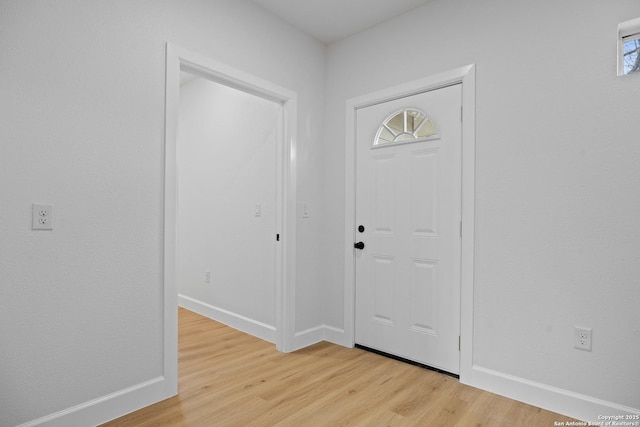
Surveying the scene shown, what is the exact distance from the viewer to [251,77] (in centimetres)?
266

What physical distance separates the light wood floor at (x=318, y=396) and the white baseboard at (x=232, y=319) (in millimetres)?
242

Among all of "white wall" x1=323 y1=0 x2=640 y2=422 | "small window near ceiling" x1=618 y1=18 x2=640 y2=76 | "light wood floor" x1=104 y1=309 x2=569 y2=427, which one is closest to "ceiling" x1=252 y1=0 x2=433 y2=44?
"white wall" x1=323 y1=0 x2=640 y2=422

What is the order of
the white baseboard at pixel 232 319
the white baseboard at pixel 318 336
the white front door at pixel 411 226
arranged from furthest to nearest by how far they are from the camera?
1. the white baseboard at pixel 232 319
2. the white baseboard at pixel 318 336
3. the white front door at pixel 411 226

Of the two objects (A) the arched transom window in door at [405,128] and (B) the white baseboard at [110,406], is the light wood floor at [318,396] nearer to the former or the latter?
(B) the white baseboard at [110,406]

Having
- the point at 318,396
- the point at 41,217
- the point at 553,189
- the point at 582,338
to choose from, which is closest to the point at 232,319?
the point at 318,396

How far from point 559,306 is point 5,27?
3.18 metres

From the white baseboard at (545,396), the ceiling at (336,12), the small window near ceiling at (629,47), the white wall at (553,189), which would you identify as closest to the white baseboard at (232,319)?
the white baseboard at (545,396)

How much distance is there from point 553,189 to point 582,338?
0.85 metres

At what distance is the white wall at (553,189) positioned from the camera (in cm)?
186

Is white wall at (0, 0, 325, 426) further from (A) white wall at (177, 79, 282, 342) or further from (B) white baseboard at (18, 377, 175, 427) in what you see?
(A) white wall at (177, 79, 282, 342)

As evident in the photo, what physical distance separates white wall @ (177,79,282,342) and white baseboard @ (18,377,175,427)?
3.86 ft

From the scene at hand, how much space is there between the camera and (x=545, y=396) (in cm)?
204

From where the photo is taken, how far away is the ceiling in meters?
2.65

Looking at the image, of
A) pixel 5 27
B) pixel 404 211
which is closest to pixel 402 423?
pixel 404 211
